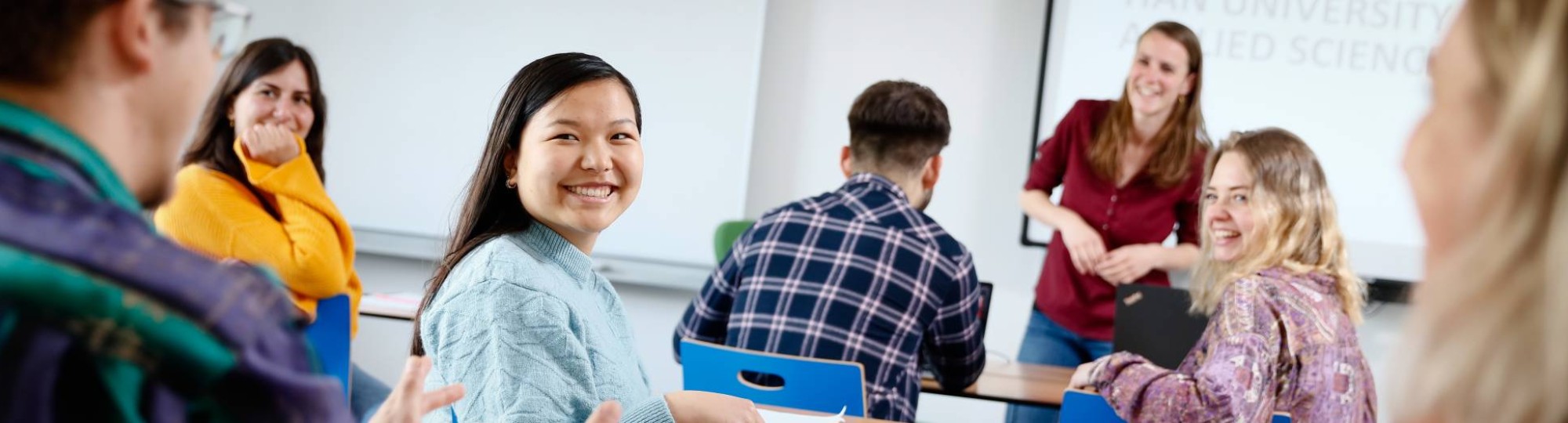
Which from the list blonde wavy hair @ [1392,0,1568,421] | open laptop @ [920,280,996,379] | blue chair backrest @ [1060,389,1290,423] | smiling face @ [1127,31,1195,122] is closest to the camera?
blonde wavy hair @ [1392,0,1568,421]

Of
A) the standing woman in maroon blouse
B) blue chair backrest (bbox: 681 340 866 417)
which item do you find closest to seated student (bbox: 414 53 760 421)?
blue chair backrest (bbox: 681 340 866 417)

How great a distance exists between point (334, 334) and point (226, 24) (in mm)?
2152

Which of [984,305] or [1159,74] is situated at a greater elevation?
[1159,74]

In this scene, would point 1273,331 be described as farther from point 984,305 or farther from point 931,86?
point 931,86

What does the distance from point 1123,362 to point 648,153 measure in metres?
2.79

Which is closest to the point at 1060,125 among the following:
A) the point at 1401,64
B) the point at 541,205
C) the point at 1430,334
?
the point at 1401,64

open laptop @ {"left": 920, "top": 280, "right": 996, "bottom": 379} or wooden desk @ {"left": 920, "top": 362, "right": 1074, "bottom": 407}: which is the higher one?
open laptop @ {"left": 920, "top": 280, "right": 996, "bottom": 379}

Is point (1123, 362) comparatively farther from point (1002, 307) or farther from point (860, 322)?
point (1002, 307)

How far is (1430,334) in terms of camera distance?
1.83 feet

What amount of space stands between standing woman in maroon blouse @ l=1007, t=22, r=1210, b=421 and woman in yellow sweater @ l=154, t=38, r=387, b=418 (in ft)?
6.02

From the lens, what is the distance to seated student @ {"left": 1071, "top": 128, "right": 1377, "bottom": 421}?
6.46 ft

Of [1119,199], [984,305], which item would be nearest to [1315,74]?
[1119,199]

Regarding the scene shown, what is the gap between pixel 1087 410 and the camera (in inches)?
83.2

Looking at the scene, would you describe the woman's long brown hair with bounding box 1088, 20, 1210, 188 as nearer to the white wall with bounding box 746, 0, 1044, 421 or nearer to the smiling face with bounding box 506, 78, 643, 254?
the white wall with bounding box 746, 0, 1044, 421
